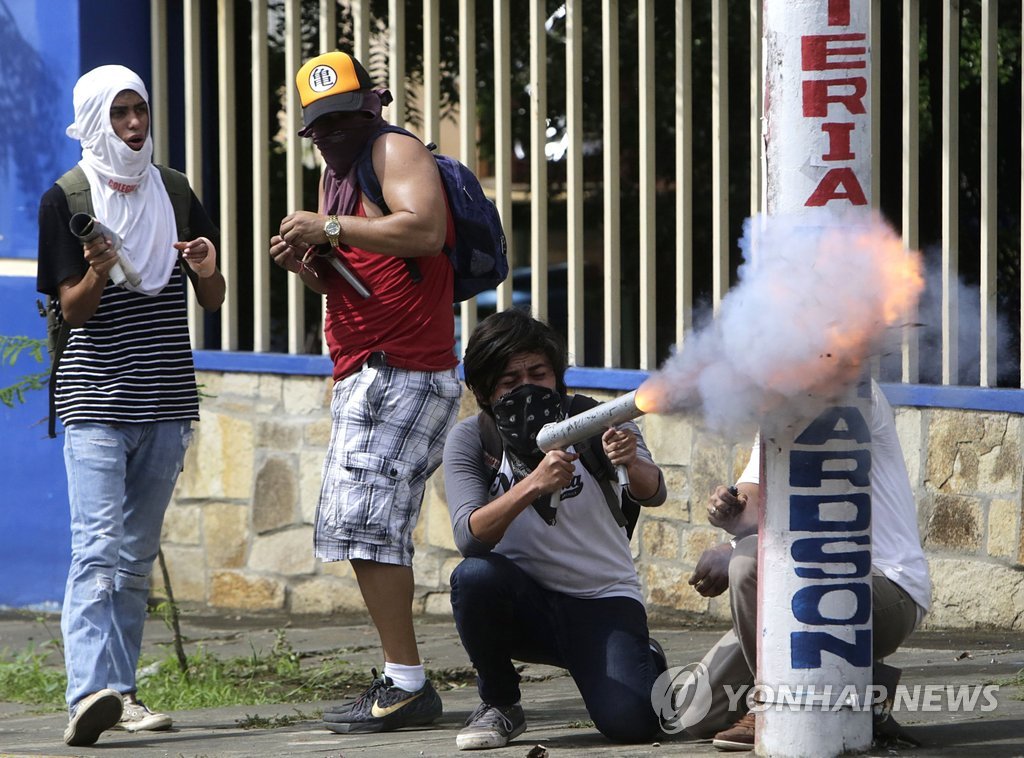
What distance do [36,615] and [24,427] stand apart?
35.4 inches

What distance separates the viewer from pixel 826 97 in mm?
3697

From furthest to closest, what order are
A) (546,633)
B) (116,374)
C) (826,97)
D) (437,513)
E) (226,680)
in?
1. (437,513)
2. (226,680)
3. (116,374)
4. (546,633)
5. (826,97)

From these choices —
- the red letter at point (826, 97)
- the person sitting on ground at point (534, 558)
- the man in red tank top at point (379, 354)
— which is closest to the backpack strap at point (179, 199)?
the man in red tank top at point (379, 354)

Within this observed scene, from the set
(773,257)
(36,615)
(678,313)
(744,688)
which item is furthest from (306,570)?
(773,257)

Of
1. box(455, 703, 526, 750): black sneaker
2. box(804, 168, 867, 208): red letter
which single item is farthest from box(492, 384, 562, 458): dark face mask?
Answer: box(804, 168, 867, 208): red letter

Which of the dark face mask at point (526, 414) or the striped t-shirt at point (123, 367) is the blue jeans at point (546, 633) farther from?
the striped t-shirt at point (123, 367)

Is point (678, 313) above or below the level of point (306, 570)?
above

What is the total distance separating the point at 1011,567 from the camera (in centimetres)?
605

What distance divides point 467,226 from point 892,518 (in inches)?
64.0

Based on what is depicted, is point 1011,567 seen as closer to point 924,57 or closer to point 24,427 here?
point 924,57

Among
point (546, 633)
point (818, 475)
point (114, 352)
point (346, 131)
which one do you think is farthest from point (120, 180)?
point (818, 475)

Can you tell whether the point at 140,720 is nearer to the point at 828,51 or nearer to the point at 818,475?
the point at 818,475

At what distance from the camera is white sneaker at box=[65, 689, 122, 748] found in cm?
472

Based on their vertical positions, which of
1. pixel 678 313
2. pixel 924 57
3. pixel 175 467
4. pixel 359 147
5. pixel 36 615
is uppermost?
pixel 924 57
